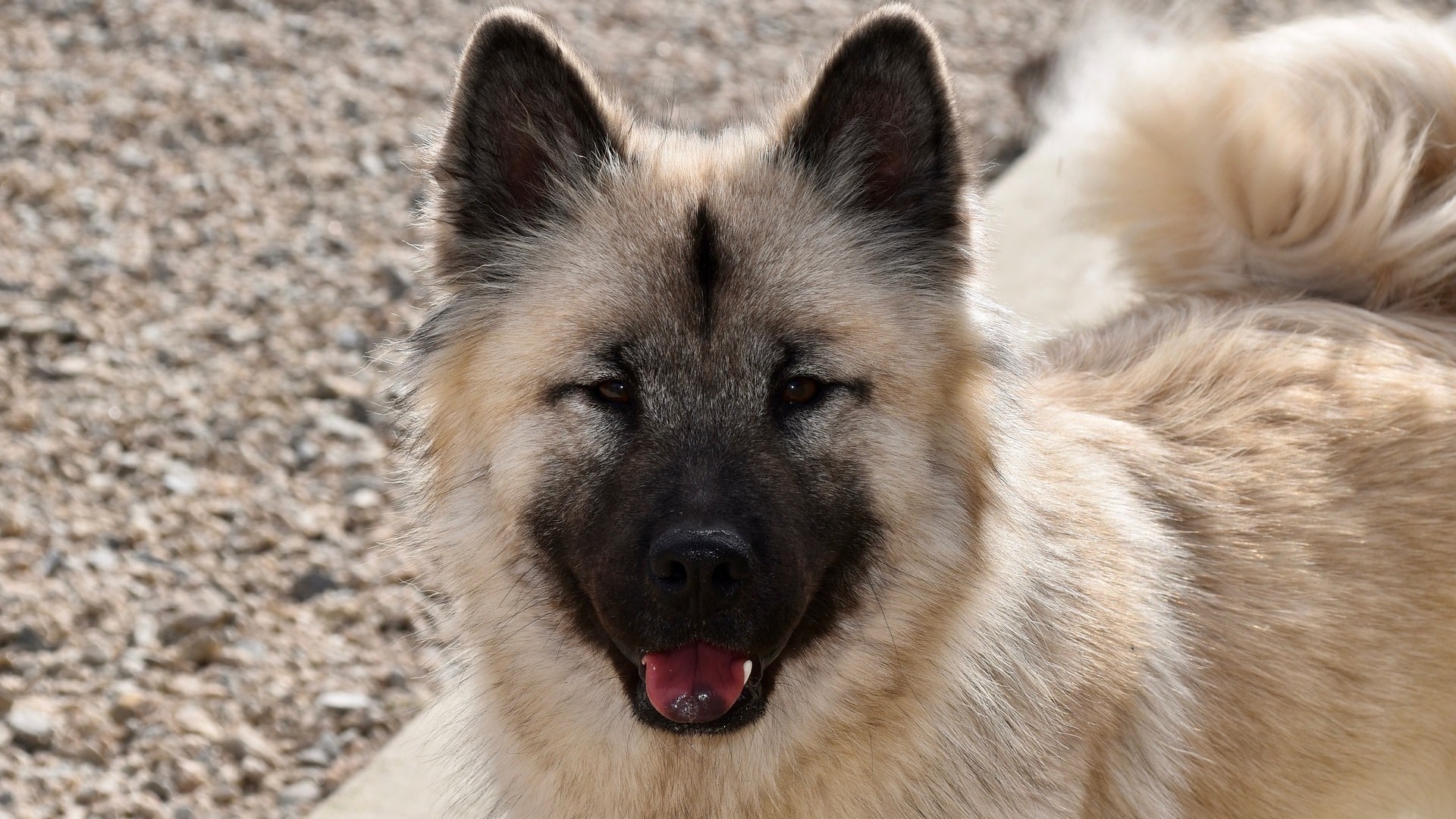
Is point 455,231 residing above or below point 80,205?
above

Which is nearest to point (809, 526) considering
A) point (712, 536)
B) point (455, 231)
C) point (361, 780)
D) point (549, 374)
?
point (712, 536)

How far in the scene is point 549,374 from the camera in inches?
90.4

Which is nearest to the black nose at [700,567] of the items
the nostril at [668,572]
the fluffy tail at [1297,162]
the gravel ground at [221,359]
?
the nostril at [668,572]

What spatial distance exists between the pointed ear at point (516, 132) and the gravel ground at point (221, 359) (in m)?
0.20

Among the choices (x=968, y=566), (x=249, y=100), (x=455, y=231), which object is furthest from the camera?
(x=249, y=100)

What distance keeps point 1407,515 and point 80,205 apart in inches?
173

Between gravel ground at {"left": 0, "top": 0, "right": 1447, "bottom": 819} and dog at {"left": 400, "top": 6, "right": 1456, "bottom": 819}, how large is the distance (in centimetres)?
55

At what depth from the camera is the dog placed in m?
2.21

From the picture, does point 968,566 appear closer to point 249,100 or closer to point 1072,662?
point 1072,662

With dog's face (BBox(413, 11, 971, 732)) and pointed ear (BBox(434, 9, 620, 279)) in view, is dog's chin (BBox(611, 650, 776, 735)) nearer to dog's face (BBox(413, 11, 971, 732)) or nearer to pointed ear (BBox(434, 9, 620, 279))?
dog's face (BBox(413, 11, 971, 732))

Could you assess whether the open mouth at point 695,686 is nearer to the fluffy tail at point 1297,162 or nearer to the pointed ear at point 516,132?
the pointed ear at point 516,132

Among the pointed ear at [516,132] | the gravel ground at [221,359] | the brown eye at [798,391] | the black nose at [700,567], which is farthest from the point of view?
the gravel ground at [221,359]

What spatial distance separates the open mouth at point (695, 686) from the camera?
7.08 feet

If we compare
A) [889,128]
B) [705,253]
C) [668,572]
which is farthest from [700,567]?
[889,128]
